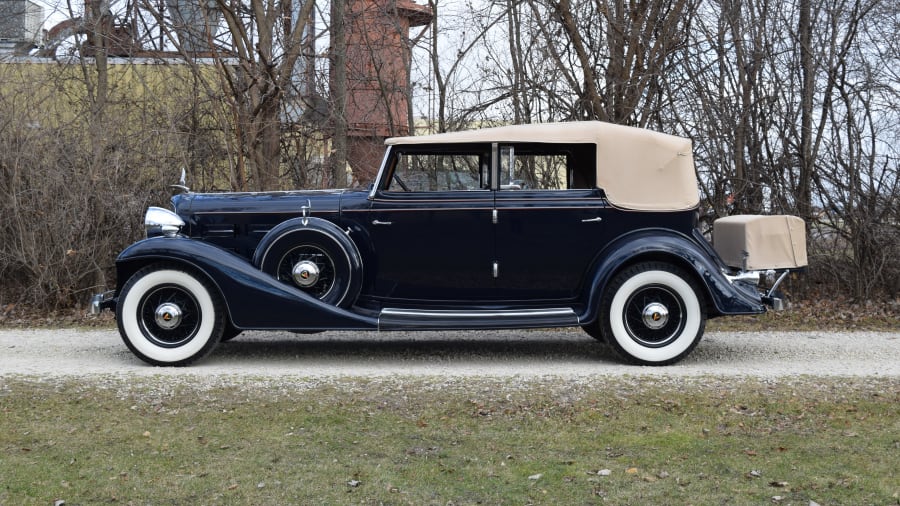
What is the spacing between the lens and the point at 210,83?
40.9ft

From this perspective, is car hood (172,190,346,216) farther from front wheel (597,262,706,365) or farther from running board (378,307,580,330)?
front wheel (597,262,706,365)

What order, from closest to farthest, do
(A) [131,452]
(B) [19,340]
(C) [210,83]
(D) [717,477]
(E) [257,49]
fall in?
(D) [717,477]
(A) [131,452]
(B) [19,340]
(E) [257,49]
(C) [210,83]

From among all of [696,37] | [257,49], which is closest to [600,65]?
[696,37]

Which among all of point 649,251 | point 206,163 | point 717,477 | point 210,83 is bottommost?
point 717,477

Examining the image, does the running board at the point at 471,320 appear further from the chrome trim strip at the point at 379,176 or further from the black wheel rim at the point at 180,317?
the black wheel rim at the point at 180,317

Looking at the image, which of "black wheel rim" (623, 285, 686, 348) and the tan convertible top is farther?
the tan convertible top

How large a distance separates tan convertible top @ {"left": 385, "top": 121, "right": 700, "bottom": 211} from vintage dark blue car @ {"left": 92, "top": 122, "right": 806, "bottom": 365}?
1 cm

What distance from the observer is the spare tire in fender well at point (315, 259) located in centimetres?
738

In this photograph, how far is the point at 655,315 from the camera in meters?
7.43

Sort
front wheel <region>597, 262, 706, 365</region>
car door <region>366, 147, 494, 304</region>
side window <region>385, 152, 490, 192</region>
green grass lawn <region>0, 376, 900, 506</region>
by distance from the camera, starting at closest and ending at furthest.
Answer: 1. green grass lawn <region>0, 376, 900, 506</region>
2. front wheel <region>597, 262, 706, 365</region>
3. car door <region>366, 147, 494, 304</region>
4. side window <region>385, 152, 490, 192</region>

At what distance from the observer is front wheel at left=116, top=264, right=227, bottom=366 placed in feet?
24.1

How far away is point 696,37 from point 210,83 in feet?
21.0

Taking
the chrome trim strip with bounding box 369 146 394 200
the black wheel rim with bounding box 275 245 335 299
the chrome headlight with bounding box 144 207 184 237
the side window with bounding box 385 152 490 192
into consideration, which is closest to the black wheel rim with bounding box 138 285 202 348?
the chrome headlight with bounding box 144 207 184 237

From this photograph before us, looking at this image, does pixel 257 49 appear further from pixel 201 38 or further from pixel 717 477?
pixel 717 477
